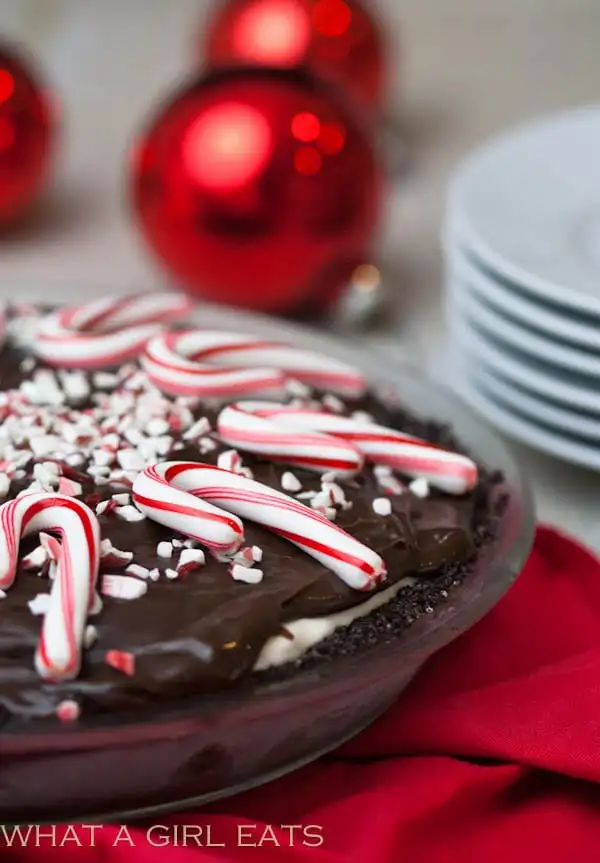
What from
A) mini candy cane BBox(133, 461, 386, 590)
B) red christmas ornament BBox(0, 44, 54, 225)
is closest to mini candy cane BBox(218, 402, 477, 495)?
mini candy cane BBox(133, 461, 386, 590)

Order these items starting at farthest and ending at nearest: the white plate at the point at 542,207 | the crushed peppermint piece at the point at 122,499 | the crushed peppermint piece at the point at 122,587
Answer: the white plate at the point at 542,207
the crushed peppermint piece at the point at 122,499
the crushed peppermint piece at the point at 122,587

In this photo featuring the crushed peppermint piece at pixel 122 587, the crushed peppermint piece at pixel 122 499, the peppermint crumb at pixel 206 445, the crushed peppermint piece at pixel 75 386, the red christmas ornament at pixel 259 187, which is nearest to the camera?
the crushed peppermint piece at pixel 122 587

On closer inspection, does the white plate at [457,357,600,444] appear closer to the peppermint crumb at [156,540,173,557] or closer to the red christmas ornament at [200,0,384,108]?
the peppermint crumb at [156,540,173,557]

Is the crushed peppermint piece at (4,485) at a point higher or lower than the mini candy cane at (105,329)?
lower

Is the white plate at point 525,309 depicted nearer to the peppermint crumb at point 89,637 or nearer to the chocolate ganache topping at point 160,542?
the chocolate ganache topping at point 160,542

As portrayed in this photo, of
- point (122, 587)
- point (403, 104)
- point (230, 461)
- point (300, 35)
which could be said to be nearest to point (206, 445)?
point (230, 461)

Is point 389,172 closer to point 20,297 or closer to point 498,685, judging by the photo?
point 20,297

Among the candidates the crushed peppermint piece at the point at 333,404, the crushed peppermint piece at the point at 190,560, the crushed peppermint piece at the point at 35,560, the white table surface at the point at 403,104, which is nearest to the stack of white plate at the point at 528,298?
the white table surface at the point at 403,104
